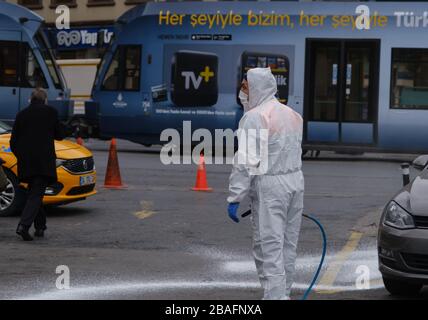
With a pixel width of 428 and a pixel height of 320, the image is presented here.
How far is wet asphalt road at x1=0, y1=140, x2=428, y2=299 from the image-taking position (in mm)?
8766

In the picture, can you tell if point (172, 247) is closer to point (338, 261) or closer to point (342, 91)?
point (338, 261)

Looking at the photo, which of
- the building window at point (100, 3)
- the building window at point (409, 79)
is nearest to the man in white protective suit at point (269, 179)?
the building window at point (409, 79)

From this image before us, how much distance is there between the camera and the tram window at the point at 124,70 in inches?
1005

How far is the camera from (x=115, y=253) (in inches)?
422

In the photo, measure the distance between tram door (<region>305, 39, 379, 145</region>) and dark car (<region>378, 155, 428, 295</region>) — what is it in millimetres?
15552

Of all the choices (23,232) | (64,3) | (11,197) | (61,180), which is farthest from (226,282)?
(64,3)

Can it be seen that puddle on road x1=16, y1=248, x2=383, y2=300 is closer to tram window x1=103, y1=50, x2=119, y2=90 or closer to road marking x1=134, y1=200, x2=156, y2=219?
road marking x1=134, y1=200, x2=156, y2=219

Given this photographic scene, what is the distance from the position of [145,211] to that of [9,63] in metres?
14.2

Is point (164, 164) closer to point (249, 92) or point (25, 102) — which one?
point (25, 102)

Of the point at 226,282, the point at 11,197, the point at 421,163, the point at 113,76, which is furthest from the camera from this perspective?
the point at 113,76

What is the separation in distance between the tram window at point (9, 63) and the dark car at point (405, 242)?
2008cm

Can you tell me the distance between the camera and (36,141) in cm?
1134

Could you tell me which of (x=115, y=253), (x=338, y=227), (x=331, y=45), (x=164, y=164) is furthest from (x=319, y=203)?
(x=331, y=45)

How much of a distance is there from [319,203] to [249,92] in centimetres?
802
